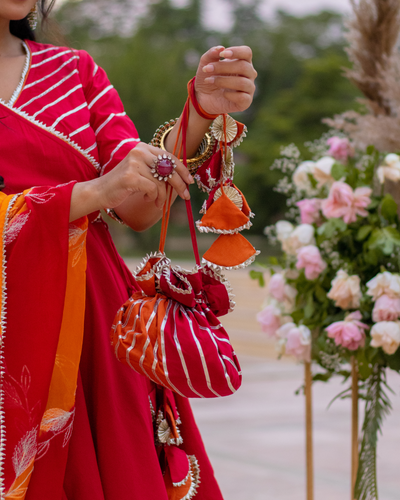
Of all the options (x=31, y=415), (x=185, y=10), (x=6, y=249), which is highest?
(x=185, y=10)

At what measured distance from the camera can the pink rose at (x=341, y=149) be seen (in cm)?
199

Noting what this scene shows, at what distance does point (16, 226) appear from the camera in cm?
101

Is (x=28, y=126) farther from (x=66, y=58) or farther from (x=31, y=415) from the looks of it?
(x=31, y=415)

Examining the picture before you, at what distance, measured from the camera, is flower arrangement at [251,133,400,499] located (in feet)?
5.82

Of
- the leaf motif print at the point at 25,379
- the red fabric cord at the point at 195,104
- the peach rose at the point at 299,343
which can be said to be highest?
the red fabric cord at the point at 195,104

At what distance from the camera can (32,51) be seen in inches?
49.5

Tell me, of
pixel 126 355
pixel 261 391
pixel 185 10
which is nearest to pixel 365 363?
pixel 126 355

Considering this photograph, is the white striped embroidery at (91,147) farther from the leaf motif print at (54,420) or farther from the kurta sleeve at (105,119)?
the leaf motif print at (54,420)

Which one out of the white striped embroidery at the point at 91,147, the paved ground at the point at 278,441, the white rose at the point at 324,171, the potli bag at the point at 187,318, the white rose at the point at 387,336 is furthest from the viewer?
the paved ground at the point at 278,441

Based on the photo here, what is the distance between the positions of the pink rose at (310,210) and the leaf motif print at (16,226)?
113cm

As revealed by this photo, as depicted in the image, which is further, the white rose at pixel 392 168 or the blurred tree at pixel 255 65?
the blurred tree at pixel 255 65

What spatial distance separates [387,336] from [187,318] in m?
0.88

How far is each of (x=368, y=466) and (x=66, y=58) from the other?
4.22 feet

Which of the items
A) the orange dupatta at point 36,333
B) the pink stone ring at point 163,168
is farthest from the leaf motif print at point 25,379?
the pink stone ring at point 163,168
